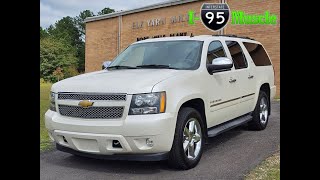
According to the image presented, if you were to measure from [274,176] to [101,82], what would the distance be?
7.80ft

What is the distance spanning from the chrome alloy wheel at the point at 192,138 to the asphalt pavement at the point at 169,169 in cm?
20

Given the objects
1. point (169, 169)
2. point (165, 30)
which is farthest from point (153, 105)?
point (165, 30)

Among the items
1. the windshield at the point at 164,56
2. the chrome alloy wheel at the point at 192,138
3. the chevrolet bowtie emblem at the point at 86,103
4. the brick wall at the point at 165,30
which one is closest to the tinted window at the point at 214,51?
the windshield at the point at 164,56

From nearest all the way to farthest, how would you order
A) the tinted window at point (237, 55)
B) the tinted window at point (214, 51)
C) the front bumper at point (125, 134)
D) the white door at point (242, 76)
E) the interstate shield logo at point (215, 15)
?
the front bumper at point (125, 134) < the tinted window at point (214, 51) < the white door at point (242, 76) < the tinted window at point (237, 55) < the interstate shield logo at point (215, 15)

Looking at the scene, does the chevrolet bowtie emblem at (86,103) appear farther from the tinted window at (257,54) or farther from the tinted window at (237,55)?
the tinted window at (257,54)

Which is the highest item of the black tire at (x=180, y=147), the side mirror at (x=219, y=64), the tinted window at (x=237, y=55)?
the tinted window at (x=237, y=55)

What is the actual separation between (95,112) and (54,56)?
44910mm

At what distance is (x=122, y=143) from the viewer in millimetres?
4164

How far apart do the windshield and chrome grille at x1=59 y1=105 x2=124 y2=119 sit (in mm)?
1228

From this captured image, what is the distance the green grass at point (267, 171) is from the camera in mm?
4254

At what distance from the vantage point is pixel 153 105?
4160 mm
